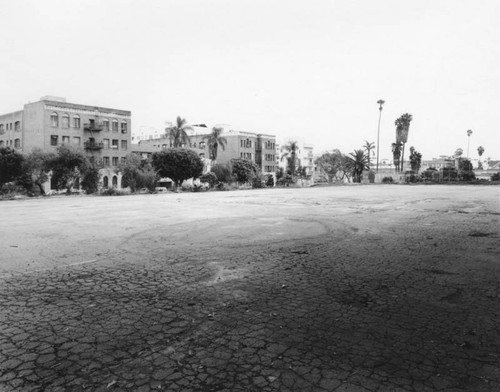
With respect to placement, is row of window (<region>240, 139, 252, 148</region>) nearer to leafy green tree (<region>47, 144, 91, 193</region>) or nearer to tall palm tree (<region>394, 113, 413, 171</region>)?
tall palm tree (<region>394, 113, 413, 171</region>)

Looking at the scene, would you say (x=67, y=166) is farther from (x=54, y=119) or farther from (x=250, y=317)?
(x=250, y=317)

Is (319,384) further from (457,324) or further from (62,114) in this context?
(62,114)

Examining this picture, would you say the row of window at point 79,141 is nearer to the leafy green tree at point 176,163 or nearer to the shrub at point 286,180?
the leafy green tree at point 176,163

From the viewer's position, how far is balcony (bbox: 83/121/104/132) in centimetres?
6300

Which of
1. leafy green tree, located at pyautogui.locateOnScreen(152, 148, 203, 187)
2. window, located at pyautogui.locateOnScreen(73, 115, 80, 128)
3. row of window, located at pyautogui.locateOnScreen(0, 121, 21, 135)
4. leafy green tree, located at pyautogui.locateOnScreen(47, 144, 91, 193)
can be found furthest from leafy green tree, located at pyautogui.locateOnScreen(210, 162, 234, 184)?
row of window, located at pyautogui.locateOnScreen(0, 121, 21, 135)

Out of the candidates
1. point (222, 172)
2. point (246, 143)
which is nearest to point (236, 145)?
point (246, 143)

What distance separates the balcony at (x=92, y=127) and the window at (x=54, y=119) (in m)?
4.19

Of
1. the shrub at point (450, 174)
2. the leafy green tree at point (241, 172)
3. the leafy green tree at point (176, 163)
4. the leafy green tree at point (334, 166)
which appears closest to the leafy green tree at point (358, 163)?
the leafy green tree at point (334, 166)

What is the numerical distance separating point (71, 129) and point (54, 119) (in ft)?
9.18

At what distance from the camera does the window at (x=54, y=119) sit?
59094 millimetres

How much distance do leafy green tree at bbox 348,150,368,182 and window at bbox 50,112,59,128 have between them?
6597 cm

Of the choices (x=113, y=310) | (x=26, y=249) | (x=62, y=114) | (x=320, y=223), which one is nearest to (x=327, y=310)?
(x=113, y=310)

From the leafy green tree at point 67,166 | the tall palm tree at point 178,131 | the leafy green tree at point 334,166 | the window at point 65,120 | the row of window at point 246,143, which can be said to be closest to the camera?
the leafy green tree at point 67,166

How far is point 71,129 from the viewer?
202ft
